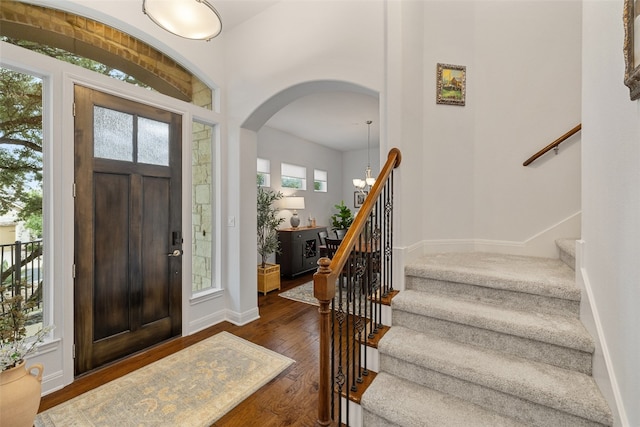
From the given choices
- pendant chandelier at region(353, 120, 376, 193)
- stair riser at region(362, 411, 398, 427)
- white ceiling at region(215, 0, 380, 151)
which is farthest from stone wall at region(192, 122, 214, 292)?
pendant chandelier at region(353, 120, 376, 193)

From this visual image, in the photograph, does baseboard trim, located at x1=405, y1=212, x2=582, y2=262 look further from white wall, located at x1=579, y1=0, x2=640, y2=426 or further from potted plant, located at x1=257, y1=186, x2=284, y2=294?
potted plant, located at x1=257, y1=186, x2=284, y2=294

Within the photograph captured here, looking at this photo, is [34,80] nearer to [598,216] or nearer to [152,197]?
[152,197]

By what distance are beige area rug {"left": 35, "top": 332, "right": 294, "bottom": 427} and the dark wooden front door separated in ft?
1.49

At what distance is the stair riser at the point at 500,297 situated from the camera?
1.65 metres

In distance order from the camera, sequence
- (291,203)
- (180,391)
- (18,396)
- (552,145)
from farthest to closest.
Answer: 1. (291,203)
2. (552,145)
3. (180,391)
4. (18,396)

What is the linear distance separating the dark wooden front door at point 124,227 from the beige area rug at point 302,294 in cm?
174

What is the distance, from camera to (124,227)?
257 cm

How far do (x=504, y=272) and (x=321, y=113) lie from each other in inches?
162

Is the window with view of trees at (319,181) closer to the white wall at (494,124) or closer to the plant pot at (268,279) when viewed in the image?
the plant pot at (268,279)

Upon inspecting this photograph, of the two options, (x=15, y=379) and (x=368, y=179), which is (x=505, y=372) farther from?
(x=368, y=179)

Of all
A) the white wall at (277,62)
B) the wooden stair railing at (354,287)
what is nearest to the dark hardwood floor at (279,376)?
the wooden stair railing at (354,287)

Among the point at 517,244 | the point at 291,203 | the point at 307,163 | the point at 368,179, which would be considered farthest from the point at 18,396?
the point at 307,163

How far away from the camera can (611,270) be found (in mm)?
1202

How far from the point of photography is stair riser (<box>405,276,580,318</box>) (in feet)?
5.42
